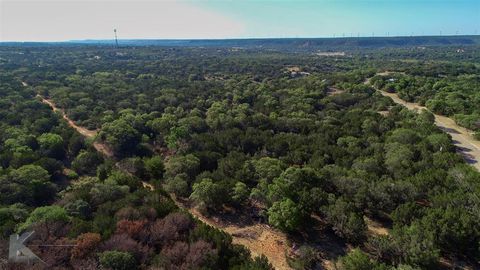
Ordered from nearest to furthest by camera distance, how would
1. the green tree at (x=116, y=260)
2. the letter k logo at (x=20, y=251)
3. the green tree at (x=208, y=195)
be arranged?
the letter k logo at (x=20, y=251), the green tree at (x=116, y=260), the green tree at (x=208, y=195)

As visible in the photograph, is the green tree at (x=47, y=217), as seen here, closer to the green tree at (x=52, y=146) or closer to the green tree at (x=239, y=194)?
the green tree at (x=239, y=194)

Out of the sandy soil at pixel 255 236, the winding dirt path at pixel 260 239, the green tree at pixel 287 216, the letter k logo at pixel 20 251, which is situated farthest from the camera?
the green tree at pixel 287 216

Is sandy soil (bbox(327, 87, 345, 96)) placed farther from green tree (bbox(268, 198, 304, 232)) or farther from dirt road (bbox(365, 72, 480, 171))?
green tree (bbox(268, 198, 304, 232))

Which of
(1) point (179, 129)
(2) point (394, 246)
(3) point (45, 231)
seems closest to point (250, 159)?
(1) point (179, 129)

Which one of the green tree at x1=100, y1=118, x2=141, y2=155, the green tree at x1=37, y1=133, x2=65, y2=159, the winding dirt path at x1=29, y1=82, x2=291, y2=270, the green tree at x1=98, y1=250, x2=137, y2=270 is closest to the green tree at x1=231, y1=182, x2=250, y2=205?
the winding dirt path at x1=29, y1=82, x2=291, y2=270

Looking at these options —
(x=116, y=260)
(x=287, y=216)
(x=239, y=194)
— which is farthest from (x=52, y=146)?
(x=287, y=216)

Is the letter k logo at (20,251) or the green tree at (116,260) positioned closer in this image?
the letter k logo at (20,251)

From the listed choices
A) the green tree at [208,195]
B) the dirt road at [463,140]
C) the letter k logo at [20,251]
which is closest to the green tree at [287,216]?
the green tree at [208,195]

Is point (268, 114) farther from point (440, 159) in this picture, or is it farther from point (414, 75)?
point (414, 75)

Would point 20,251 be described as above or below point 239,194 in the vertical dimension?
above

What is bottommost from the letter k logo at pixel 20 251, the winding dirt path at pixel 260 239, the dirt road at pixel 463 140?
the winding dirt path at pixel 260 239

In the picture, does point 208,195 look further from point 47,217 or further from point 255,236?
point 47,217
